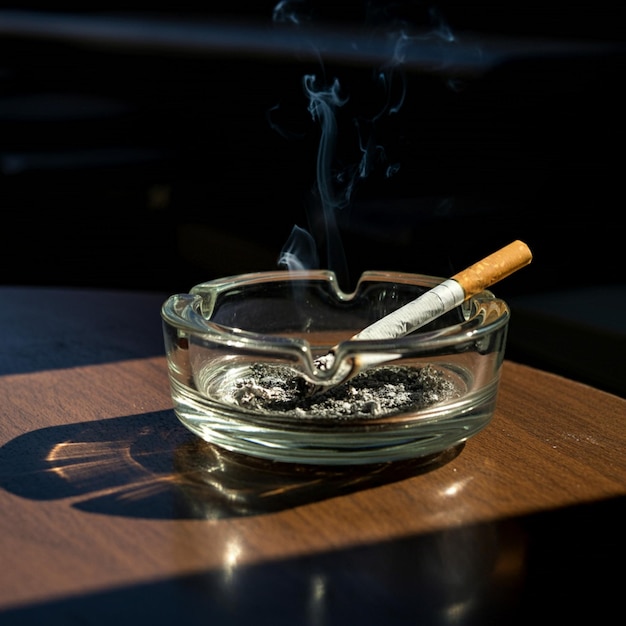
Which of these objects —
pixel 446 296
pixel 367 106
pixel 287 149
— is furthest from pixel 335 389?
pixel 287 149

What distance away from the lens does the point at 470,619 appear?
0.61m

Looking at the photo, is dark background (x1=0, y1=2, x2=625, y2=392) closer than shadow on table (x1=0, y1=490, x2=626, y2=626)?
No

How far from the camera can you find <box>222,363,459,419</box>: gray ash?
82cm

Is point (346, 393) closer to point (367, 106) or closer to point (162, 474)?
point (162, 474)

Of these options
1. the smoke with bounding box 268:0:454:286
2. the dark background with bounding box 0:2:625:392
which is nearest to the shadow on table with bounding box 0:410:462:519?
the dark background with bounding box 0:2:625:392

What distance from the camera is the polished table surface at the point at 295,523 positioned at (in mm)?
626

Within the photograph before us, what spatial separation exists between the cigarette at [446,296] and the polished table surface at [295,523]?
0.13 m

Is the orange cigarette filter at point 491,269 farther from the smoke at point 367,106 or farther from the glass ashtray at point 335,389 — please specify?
the smoke at point 367,106

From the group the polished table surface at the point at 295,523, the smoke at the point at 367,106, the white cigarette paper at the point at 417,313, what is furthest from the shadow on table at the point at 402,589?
the smoke at the point at 367,106

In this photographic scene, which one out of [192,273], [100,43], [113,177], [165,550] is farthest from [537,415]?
[100,43]

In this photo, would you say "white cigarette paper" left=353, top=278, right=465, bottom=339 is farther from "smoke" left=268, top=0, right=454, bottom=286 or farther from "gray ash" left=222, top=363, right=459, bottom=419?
"smoke" left=268, top=0, right=454, bottom=286

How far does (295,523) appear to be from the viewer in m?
0.73

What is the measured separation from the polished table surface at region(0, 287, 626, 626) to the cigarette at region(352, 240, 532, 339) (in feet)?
0.41

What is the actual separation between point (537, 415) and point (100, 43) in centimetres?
345
